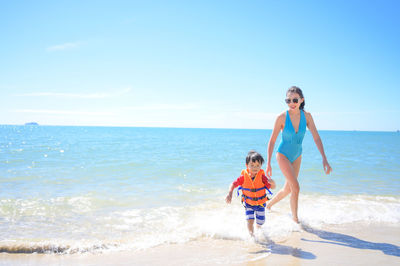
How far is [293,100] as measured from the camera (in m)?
4.13

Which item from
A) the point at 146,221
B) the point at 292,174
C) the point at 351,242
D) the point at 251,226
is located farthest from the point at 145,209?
the point at 351,242

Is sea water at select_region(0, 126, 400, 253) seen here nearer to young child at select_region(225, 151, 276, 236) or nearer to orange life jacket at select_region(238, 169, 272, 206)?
young child at select_region(225, 151, 276, 236)

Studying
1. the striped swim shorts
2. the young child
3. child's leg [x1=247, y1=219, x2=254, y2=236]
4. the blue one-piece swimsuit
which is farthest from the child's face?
the blue one-piece swimsuit

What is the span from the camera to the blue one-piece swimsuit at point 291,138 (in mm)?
4176

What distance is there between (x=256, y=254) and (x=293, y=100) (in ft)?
7.74

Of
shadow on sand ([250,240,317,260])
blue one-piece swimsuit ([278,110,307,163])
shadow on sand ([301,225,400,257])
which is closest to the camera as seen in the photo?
shadow on sand ([250,240,317,260])

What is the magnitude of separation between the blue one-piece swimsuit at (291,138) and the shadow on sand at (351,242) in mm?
1202

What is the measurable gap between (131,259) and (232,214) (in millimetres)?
2487

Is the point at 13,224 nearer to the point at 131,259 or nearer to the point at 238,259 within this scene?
the point at 131,259

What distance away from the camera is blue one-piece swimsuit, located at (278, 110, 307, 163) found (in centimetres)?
418

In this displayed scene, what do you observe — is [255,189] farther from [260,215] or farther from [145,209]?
[145,209]

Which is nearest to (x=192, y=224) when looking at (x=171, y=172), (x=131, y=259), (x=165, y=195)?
Answer: (x=131, y=259)

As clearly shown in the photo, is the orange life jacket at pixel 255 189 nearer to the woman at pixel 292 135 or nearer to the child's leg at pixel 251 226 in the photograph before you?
the child's leg at pixel 251 226

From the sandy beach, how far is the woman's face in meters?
2.00
